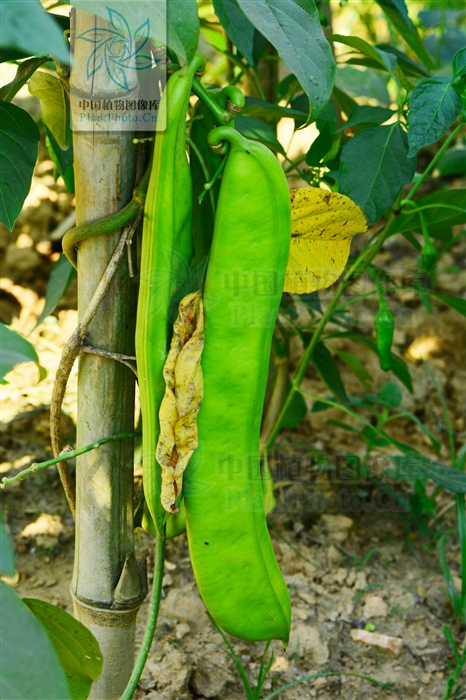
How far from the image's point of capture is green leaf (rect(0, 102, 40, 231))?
74cm

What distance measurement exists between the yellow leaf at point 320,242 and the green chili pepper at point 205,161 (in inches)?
4.2

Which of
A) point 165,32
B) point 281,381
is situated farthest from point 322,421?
point 165,32

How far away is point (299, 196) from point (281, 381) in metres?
0.68

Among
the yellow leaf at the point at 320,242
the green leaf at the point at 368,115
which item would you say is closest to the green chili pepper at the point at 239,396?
the yellow leaf at the point at 320,242

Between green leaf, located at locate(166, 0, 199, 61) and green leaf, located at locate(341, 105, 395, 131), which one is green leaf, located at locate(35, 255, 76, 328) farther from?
green leaf, located at locate(166, 0, 199, 61)

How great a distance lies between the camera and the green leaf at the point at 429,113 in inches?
30.0

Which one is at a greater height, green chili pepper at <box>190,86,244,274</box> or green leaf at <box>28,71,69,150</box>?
green leaf at <box>28,71,69,150</box>

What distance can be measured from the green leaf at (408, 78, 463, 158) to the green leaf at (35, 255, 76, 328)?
0.55 metres

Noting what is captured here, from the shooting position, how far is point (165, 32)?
0.49 m

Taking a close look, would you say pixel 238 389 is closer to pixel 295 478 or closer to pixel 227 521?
pixel 227 521

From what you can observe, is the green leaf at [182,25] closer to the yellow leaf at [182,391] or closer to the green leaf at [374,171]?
the yellow leaf at [182,391]

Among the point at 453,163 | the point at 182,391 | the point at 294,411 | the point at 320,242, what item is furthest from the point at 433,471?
the point at 453,163

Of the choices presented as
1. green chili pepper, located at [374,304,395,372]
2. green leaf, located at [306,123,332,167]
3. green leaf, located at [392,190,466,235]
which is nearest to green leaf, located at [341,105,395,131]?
green leaf, located at [306,123,332,167]

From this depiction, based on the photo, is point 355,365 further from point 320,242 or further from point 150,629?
point 150,629
